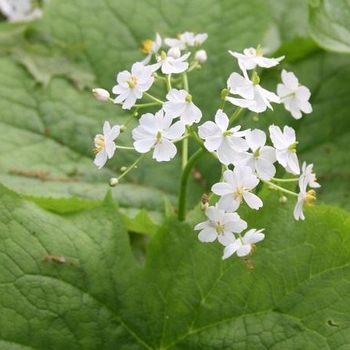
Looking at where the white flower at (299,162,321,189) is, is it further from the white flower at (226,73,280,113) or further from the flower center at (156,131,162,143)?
the flower center at (156,131,162,143)

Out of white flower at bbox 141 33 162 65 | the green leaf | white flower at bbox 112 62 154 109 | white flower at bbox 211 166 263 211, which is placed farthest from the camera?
the green leaf

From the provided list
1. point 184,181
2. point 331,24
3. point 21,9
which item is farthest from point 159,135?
point 21,9

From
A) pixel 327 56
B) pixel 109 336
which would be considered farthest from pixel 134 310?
pixel 327 56

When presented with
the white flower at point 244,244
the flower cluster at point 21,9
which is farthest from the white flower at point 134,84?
the flower cluster at point 21,9

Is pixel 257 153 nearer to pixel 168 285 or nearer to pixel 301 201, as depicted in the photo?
pixel 301 201

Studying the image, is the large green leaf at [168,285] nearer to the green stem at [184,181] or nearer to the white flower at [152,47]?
the green stem at [184,181]

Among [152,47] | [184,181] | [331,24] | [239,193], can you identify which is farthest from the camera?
[331,24]

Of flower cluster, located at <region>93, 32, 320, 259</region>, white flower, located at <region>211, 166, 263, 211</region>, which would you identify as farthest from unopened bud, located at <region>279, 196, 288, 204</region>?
white flower, located at <region>211, 166, 263, 211</region>
